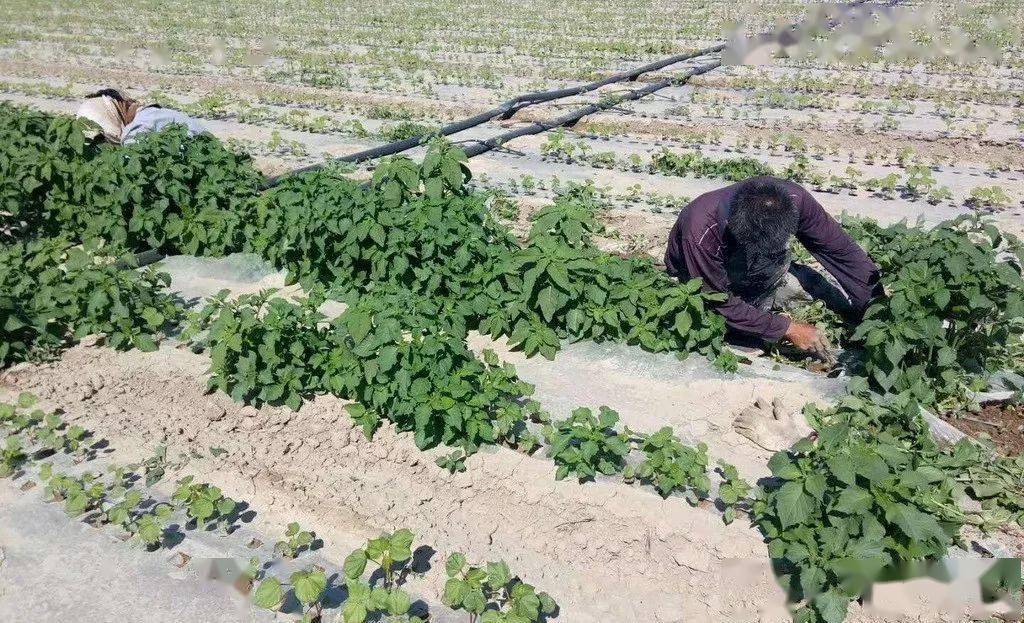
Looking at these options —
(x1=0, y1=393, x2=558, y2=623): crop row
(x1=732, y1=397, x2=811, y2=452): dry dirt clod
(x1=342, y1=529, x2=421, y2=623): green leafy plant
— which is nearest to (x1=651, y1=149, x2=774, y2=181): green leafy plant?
(x1=732, y1=397, x2=811, y2=452): dry dirt clod

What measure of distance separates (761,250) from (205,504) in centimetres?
301

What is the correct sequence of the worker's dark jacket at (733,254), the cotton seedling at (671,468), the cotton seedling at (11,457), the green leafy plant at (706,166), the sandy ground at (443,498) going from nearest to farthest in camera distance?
the sandy ground at (443,498) < the cotton seedling at (671,468) < the cotton seedling at (11,457) < the worker's dark jacket at (733,254) < the green leafy plant at (706,166)

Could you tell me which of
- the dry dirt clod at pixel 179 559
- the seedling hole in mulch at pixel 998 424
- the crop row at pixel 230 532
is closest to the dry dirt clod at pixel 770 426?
the seedling hole in mulch at pixel 998 424

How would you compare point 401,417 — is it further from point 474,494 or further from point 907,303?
point 907,303

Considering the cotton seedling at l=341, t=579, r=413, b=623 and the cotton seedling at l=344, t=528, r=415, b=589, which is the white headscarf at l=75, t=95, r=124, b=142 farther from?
the cotton seedling at l=341, t=579, r=413, b=623

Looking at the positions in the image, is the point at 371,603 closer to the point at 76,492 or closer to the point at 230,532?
the point at 230,532

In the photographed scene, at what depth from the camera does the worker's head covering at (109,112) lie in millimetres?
6953

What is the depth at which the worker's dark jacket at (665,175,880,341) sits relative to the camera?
4277mm

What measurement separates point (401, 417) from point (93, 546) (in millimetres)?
1446

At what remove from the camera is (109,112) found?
7.02m

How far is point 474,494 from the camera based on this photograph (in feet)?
11.8

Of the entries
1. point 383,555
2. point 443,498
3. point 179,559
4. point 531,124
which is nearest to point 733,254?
point 443,498

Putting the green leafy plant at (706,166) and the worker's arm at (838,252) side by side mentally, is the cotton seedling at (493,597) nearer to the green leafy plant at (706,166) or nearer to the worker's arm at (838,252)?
the worker's arm at (838,252)

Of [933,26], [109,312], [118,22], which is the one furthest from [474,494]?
[118,22]
